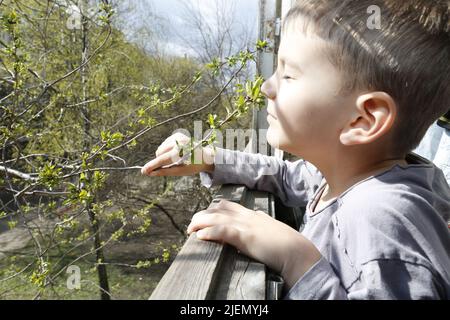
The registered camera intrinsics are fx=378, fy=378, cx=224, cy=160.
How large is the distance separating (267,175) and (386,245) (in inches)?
28.7

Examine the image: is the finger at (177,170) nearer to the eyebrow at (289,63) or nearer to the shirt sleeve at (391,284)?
the eyebrow at (289,63)

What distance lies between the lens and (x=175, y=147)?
1.30 m

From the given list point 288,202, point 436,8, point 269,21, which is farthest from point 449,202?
point 269,21

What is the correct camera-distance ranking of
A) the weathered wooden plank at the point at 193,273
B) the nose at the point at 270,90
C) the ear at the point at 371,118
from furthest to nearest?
the nose at the point at 270,90
the ear at the point at 371,118
the weathered wooden plank at the point at 193,273

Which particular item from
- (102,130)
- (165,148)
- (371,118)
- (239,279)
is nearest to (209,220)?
(239,279)

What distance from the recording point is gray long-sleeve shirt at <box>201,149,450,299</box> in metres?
0.67

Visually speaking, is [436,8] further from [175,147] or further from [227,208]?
[175,147]

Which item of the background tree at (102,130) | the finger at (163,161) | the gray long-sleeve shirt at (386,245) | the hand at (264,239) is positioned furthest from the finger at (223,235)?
the background tree at (102,130)

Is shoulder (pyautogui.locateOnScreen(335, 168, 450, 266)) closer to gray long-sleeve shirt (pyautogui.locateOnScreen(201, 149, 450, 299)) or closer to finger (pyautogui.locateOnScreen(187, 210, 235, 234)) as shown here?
gray long-sleeve shirt (pyautogui.locateOnScreen(201, 149, 450, 299))

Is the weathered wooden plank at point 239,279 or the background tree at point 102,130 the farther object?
the background tree at point 102,130

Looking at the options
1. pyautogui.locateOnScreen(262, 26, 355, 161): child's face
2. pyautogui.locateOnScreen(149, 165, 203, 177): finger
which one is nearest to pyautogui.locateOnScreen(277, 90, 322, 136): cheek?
pyautogui.locateOnScreen(262, 26, 355, 161): child's face

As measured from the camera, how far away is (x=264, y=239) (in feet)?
2.52

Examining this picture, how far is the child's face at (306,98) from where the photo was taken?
0.90 metres
